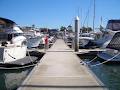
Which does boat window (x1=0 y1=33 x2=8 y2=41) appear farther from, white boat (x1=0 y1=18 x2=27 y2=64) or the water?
the water

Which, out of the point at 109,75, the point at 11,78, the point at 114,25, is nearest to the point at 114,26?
the point at 114,25

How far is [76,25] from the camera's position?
79.6ft

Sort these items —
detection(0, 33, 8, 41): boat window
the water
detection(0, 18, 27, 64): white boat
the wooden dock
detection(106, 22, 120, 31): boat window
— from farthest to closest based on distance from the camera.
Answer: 1. detection(106, 22, 120, 31): boat window
2. detection(0, 33, 8, 41): boat window
3. detection(0, 18, 27, 64): white boat
4. the water
5. the wooden dock

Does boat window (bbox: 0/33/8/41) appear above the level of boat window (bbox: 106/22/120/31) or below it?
below

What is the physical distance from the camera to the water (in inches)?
562

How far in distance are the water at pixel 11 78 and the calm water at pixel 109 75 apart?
4.58 m

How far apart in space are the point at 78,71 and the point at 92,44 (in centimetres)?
2022

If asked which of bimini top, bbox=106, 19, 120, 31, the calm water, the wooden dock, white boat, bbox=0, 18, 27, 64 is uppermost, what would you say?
Result: bimini top, bbox=106, 19, 120, 31

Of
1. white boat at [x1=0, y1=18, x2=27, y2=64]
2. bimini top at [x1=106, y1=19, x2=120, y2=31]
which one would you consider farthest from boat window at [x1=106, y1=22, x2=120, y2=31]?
white boat at [x1=0, y1=18, x2=27, y2=64]

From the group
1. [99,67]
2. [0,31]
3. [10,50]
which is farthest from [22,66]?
[99,67]

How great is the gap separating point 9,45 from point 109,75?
6911 mm

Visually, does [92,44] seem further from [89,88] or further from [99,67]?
[89,88]

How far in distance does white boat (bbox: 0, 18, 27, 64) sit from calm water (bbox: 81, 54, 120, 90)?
17.9 ft

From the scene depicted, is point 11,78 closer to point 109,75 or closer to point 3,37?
point 3,37
